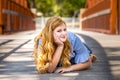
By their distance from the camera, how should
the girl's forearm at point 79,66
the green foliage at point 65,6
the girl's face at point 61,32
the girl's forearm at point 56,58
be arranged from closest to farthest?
the girl's face at point 61,32
the girl's forearm at point 56,58
the girl's forearm at point 79,66
the green foliage at point 65,6

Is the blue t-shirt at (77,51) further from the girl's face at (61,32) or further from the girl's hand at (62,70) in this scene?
the girl's face at (61,32)

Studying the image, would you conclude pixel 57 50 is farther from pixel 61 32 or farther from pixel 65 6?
pixel 65 6

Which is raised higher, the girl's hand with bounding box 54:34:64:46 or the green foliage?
the green foliage

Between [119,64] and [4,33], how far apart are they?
12.3 m

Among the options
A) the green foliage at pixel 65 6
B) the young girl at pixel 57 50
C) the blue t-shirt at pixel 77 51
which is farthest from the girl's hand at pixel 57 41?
the green foliage at pixel 65 6

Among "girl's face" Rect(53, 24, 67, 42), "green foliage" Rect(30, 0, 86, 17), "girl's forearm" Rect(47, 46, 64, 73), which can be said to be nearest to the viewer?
"girl's face" Rect(53, 24, 67, 42)

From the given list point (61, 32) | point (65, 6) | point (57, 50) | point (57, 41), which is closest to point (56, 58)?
point (57, 50)

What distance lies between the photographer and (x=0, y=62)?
21.5 feet

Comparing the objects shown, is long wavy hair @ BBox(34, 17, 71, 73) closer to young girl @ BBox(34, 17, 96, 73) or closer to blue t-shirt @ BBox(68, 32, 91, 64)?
young girl @ BBox(34, 17, 96, 73)

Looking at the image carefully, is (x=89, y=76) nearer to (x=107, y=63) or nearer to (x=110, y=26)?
(x=107, y=63)

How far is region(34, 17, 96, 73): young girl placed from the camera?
16.8ft

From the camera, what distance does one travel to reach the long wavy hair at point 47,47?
5129mm

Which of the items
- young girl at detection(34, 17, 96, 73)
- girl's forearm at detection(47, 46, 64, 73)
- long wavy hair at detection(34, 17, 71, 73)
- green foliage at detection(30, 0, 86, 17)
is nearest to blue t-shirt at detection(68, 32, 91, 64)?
young girl at detection(34, 17, 96, 73)

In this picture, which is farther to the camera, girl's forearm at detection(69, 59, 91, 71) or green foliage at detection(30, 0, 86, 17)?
green foliage at detection(30, 0, 86, 17)
